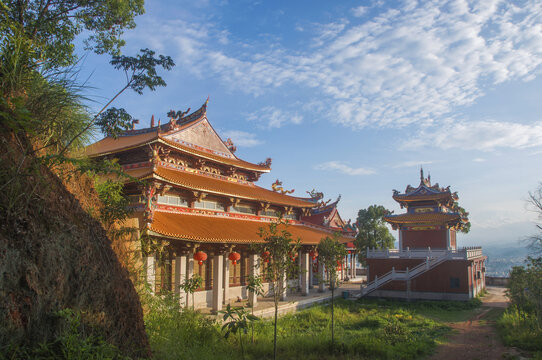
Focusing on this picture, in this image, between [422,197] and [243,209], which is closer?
[243,209]

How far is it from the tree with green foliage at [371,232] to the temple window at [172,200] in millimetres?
21739

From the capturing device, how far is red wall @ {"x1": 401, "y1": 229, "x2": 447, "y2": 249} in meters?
25.9

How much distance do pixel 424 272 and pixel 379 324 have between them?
9.44 m

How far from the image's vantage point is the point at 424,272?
22.5 m

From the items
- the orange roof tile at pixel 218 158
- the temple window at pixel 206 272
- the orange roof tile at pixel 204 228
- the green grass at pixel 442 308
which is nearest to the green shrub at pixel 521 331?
the green grass at pixel 442 308

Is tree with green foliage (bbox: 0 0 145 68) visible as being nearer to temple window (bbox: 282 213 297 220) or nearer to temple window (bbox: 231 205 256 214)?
temple window (bbox: 231 205 256 214)

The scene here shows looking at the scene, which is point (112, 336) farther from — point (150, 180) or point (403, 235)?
point (403, 235)

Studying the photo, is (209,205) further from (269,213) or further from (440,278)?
(440,278)

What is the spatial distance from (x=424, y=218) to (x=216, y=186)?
1627cm

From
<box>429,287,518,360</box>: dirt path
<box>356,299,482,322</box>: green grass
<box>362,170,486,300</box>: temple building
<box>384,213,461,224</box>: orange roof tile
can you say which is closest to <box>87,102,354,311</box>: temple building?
<box>362,170,486,300</box>: temple building

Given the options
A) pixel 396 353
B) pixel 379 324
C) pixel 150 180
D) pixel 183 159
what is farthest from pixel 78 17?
pixel 379 324

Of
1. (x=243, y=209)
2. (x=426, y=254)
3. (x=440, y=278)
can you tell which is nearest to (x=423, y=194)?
(x=426, y=254)

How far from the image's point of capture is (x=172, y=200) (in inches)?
626

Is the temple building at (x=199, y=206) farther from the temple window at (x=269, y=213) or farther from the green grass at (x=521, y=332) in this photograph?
the green grass at (x=521, y=332)
